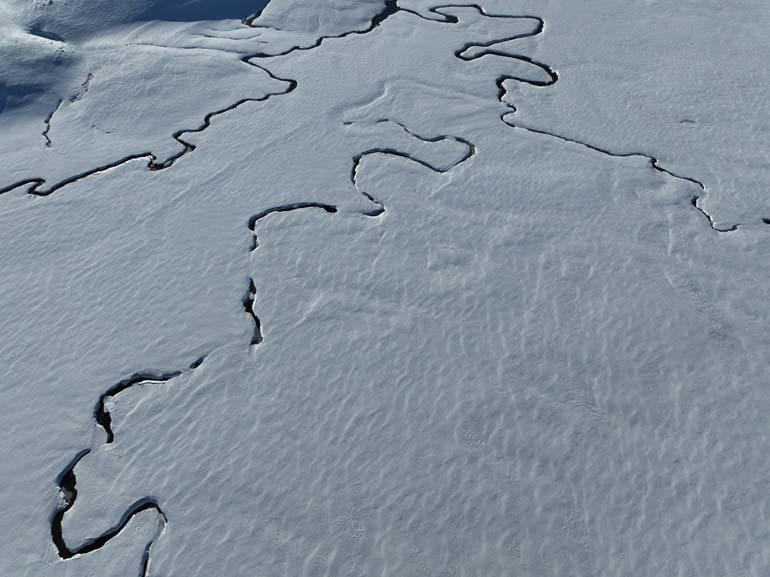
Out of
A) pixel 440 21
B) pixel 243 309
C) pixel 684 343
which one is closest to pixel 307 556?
pixel 243 309

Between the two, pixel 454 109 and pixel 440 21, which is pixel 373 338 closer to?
pixel 454 109

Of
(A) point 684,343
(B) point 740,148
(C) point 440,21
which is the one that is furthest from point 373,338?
(C) point 440,21

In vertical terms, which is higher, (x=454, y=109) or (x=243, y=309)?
(x=454, y=109)

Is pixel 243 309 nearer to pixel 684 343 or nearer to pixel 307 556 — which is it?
pixel 307 556

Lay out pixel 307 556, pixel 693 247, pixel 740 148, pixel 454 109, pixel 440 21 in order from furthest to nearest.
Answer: pixel 440 21
pixel 454 109
pixel 740 148
pixel 693 247
pixel 307 556

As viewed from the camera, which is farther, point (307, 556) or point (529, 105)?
point (529, 105)

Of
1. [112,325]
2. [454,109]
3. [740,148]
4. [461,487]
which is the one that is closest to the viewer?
[461,487]

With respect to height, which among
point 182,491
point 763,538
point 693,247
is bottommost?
point 182,491
